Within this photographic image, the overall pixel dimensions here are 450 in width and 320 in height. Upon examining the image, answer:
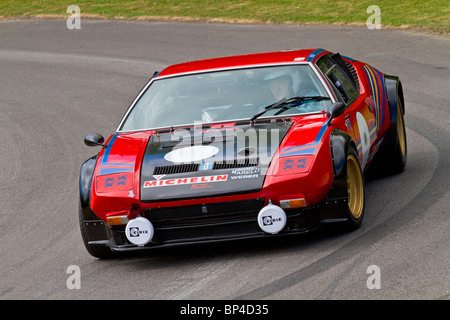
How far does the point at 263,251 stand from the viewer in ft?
20.5

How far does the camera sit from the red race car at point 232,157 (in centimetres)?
603

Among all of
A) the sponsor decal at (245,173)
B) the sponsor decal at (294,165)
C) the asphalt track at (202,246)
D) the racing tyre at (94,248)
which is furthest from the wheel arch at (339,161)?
the racing tyre at (94,248)

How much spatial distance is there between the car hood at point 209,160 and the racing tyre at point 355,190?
0.56m

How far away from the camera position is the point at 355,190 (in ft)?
21.8

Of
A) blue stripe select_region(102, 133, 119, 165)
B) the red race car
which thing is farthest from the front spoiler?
blue stripe select_region(102, 133, 119, 165)

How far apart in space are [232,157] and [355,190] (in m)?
1.06

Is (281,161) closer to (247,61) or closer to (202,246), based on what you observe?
(202,246)

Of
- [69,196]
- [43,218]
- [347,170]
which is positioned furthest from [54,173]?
[347,170]

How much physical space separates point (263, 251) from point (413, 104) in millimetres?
5890

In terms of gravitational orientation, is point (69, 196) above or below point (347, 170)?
below

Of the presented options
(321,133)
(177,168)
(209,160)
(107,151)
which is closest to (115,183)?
(177,168)

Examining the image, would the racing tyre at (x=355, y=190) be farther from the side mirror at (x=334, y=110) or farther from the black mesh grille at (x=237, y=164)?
the black mesh grille at (x=237, y=164)

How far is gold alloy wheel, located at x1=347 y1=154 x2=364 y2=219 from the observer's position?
6.51m
